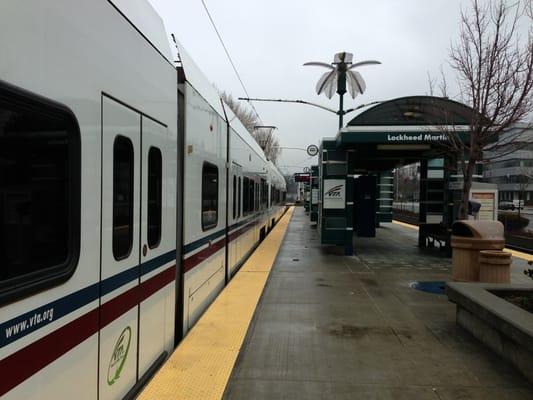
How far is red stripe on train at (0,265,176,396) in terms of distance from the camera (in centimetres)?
201

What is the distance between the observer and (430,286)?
858cm

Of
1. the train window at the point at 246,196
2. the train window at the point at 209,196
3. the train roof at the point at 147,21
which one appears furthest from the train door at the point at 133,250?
the train window at the point at 246,196

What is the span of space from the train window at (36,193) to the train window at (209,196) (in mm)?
3259

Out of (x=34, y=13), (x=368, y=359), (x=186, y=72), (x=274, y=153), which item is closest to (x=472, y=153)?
→ (x=368, y=359)

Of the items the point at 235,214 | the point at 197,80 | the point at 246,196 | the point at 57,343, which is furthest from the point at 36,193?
the point at 246,196

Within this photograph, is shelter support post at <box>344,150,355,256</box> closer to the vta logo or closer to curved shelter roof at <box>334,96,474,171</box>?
the vta logo

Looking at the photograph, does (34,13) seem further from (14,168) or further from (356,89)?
(356,89)

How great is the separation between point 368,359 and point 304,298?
2.78 metres

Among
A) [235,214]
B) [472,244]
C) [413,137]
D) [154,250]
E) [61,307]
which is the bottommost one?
[472,244]

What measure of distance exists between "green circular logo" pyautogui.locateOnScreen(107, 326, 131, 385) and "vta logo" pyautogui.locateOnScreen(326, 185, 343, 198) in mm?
9934

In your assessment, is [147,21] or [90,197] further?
[147,21]

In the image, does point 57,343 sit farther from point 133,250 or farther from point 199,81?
point 199,81

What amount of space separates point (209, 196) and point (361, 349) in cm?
253

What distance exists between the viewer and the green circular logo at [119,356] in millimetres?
3088
